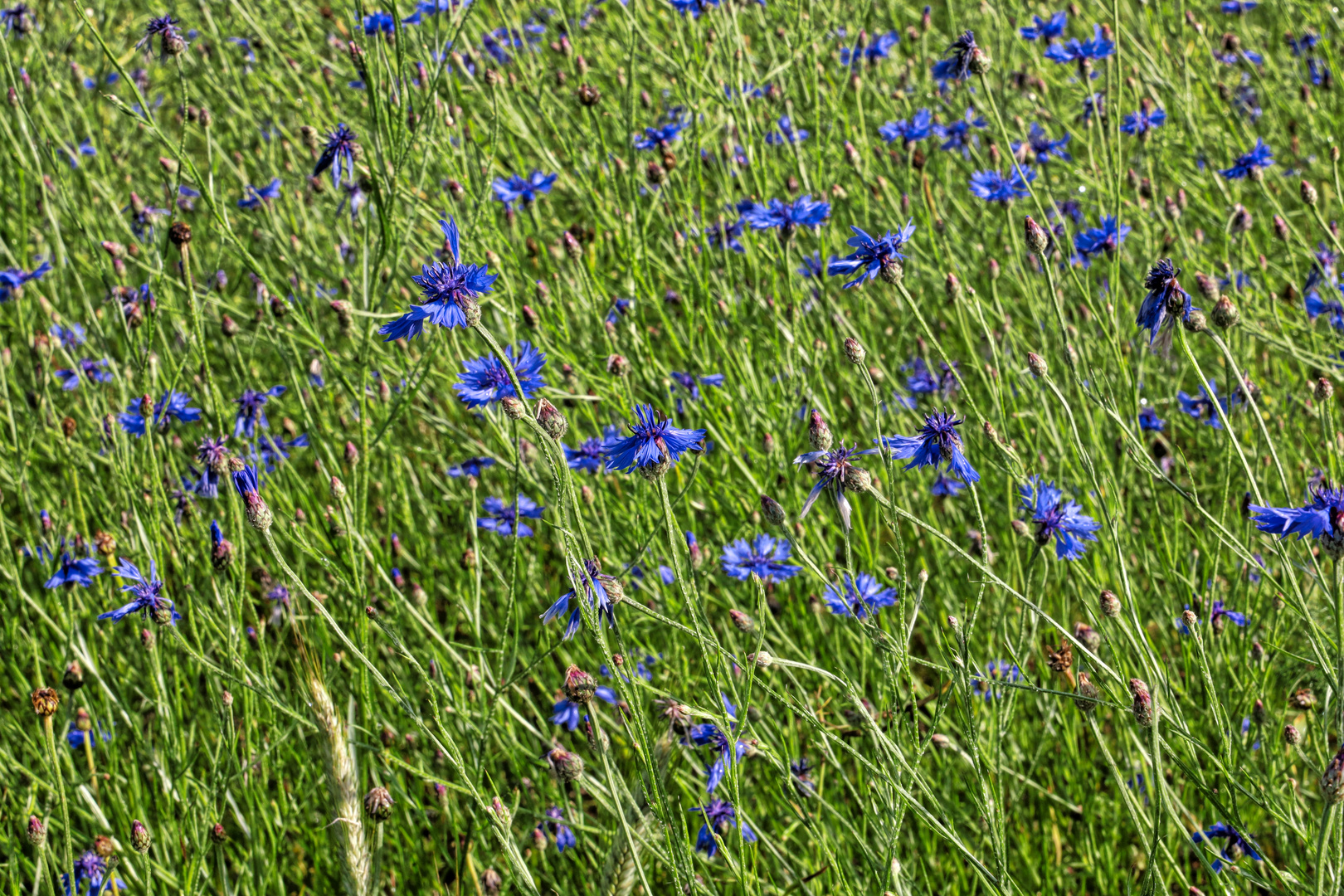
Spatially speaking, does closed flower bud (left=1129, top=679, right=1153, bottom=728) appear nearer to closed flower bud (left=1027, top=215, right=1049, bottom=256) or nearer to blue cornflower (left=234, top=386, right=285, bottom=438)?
closed flower bud (left=1027, top=215, right=1049, bottom=256)

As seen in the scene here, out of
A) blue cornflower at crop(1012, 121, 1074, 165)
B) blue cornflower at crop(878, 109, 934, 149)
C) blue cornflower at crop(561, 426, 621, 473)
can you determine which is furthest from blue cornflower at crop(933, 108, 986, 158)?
blue cornflower at crop(561, 426, 621, 473)

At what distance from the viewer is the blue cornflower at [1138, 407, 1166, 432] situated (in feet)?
8.63

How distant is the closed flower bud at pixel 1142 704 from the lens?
1259 millimetres

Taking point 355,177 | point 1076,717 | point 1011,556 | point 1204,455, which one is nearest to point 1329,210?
point 1204,455

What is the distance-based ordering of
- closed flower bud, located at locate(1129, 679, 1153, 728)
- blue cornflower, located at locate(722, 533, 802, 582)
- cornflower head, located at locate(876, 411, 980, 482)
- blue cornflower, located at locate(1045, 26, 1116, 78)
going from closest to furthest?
closed flower bud, located at locate(1129, 679, 1153, 728), cornflower head, located at locate(876, 411, 980, 482), blue cornflower, located at locate(722, 533, 802, 582), blue cornflower, located at locate(1045, 26, 1116, 78)

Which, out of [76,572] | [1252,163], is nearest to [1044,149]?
[1252,163]

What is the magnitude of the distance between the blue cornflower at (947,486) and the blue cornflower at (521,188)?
4.07 feet

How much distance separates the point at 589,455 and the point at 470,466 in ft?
1.28

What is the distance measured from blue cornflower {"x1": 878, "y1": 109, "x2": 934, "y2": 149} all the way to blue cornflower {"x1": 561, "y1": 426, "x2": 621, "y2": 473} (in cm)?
126

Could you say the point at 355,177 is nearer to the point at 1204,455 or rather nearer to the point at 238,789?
the point at 238,789

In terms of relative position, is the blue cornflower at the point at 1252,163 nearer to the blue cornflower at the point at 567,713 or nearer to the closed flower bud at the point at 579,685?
the blue cornflower at the point at 567,713

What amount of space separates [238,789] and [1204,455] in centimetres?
250

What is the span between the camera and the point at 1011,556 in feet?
7.39

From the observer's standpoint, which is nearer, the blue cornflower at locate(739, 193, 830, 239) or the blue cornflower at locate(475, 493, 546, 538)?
the blue cornflower at locate(739, 193, 830, 239)
